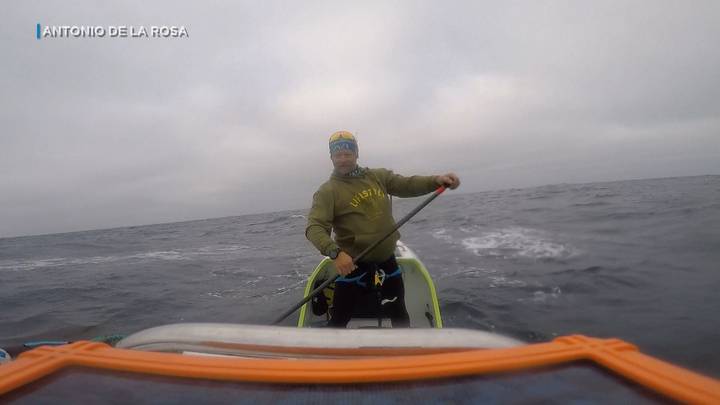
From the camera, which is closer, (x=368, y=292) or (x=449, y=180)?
(x=449, y=180)

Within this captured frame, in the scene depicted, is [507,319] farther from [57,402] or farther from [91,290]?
[91,290]

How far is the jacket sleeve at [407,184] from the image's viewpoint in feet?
12.9

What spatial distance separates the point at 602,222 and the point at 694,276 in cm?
736

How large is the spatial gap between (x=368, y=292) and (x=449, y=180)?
1655 millimetres

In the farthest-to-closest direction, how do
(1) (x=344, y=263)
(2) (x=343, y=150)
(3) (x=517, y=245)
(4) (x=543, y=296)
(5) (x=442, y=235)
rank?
(5) (x=442, y=235)
(3) (x=517, y=245)
(4) (x=543, y=296)
(2) (x=343, y=150)
(1) (x=344, y=263)

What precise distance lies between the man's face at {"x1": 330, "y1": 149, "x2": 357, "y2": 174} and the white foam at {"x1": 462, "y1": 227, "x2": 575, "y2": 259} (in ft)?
24.9

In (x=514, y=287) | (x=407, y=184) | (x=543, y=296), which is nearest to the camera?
(x=407, y=184)

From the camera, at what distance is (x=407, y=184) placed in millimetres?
4055

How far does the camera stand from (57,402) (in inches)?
44.1

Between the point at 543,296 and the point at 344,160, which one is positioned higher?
the point at 344,160

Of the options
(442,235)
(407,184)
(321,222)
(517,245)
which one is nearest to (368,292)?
(321,222)

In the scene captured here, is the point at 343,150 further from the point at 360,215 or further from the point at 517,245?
the point at 517,245

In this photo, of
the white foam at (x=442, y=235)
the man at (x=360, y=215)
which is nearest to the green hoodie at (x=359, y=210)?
the man at (x=360, y=215)

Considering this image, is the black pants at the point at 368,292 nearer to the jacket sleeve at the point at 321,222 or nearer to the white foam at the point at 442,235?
the jacket sleeve at the point at 321,222
